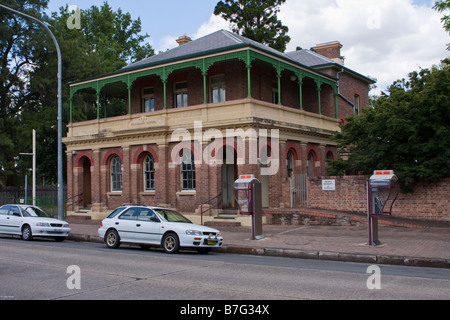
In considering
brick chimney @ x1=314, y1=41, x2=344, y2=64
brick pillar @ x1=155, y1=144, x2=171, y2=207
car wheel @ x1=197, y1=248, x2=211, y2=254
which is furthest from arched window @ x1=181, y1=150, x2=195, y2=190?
brick chimney @ x1=314, y1=41, x2=344, y2=64

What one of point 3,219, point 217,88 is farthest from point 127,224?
point 217,88

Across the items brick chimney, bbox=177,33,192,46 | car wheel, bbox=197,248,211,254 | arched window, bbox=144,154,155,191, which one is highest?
brick chimney, bbox=177,33,192,46

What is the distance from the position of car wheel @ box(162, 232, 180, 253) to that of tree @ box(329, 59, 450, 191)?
9.56 meters

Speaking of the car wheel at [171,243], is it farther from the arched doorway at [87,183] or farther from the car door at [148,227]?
the arched doorway at [87,183]

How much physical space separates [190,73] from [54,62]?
57.8 ft

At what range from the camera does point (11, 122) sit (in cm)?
3728

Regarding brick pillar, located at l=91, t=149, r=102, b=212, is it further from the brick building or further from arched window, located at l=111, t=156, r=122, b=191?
arched window, located at l=111, t=156, r=122, b=191

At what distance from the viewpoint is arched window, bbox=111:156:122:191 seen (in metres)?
27.7

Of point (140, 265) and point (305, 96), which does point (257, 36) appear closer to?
point (305, 96)

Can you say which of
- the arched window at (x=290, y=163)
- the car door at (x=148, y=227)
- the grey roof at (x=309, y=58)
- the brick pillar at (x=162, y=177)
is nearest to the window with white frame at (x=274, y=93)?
the arched window at (x=290, y=163)

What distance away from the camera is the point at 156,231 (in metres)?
15.0

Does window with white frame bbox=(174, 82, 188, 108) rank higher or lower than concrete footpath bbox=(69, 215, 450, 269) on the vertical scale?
higher

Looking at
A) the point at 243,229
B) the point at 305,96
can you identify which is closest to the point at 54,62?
the point at 305,96

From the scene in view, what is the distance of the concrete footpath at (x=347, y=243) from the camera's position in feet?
42.9
